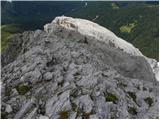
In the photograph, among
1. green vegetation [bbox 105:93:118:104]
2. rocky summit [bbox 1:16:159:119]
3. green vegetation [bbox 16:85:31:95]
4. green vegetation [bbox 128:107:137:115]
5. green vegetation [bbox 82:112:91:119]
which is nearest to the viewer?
green vegetation [bbox 82:112:91:119]

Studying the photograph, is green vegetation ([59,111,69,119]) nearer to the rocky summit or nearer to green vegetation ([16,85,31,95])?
the rocky summit

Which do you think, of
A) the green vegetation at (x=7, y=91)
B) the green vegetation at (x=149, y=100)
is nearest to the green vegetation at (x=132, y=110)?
the green vegetation at (x=149, y=100)

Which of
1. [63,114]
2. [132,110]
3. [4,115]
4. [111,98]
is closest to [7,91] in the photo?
[4,115]

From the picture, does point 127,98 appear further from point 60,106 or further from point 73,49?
point 73,49

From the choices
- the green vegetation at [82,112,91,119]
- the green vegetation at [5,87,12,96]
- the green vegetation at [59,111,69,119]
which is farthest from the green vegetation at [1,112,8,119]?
the green vegetation at [82,112,91,119]

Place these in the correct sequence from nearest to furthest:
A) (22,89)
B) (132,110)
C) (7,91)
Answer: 1. (132,110)
2. (22,89)
3. (7,91)

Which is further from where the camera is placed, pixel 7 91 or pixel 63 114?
pixel 7 91

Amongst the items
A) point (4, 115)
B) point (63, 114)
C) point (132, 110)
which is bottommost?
point (132, 110)

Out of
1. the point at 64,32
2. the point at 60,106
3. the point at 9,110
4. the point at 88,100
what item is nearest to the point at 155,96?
the point at 88,100

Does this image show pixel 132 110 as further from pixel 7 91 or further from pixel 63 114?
pixel 7 91
